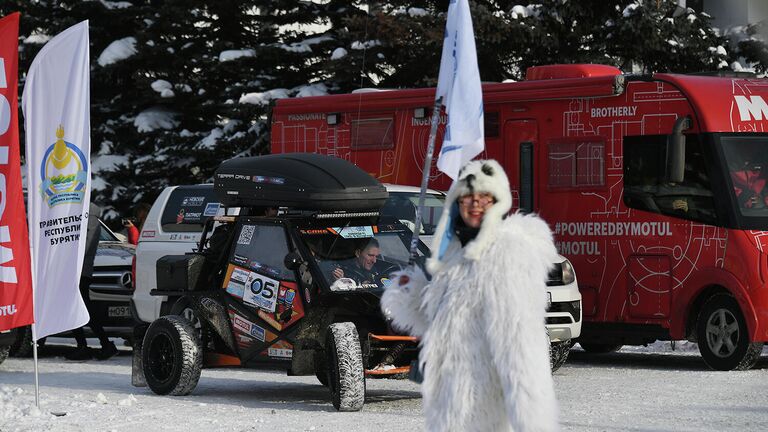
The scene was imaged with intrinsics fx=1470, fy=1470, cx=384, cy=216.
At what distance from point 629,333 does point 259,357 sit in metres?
4.43

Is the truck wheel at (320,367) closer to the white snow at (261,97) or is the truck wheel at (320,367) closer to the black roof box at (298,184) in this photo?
the black roof box at (298,184)

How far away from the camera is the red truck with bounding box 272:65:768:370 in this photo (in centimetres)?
1396

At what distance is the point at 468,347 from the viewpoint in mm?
6789

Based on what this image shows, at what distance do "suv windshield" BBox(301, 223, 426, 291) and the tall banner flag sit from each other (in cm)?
220

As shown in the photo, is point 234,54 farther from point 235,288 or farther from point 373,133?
point 235,288

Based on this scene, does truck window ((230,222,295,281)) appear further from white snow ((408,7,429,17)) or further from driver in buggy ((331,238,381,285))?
white snow ((408,7,429,17))

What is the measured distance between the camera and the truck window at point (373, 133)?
55.3 feet

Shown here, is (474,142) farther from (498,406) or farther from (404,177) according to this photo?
(404,177)

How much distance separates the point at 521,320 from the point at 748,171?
8152 millimetres

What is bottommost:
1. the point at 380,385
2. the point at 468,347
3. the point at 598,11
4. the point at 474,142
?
the point at 380,385

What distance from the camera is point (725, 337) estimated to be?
14000mm

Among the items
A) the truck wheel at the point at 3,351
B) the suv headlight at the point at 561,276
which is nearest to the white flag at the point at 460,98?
the suv headlight at the point at 561,276

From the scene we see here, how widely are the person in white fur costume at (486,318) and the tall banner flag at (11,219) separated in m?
5.06

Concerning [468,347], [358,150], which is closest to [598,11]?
[358,150]
